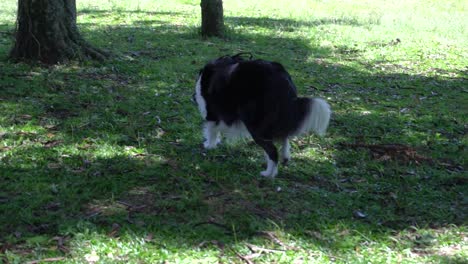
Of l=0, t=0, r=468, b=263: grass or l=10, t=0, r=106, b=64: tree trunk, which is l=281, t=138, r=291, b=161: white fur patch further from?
l=10, t=0, r=106, b=64: tree trunk

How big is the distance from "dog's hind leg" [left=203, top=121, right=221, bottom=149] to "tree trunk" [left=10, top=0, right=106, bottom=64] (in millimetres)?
3956

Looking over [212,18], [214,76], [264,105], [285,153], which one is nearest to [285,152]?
[285,153]

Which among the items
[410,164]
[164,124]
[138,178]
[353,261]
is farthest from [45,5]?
[353,261]

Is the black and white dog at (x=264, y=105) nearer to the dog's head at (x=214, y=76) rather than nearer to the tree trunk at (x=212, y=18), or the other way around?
the dog's head at (x=214, y=76)

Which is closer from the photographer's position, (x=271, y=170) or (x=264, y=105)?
(x=264, y=105)

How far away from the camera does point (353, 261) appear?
12.1 ft

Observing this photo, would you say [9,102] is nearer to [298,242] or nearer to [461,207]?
[298,242]

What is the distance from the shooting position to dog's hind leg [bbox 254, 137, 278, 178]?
201 inches

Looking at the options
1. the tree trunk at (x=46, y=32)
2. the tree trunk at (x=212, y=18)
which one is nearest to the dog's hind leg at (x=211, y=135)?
the tree trunk at (x=46, y=32)

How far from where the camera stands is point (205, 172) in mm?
5250

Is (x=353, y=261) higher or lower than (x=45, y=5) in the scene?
lower

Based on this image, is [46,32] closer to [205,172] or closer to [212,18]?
[205,172]

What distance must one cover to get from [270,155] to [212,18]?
837 cm

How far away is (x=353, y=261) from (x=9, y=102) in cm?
509
